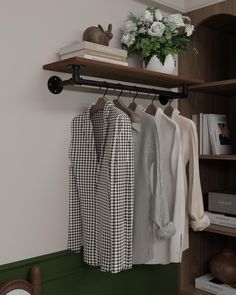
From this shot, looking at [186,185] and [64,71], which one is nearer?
[64,71]

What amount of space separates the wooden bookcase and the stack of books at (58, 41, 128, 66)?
0.74 m

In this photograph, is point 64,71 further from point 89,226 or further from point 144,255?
point 144,255

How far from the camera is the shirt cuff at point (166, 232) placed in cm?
174

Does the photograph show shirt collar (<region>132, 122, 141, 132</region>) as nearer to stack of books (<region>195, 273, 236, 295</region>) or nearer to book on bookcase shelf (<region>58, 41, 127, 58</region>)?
book on bookcase shelf (<region>58, 41, 127, 58</region>)

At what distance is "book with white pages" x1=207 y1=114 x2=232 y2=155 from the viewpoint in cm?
236

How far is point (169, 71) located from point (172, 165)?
0.51 meters

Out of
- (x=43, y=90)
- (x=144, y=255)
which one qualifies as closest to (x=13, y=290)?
(x=144, y=255)

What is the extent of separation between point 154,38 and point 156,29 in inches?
2.2

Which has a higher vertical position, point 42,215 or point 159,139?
point 159,139

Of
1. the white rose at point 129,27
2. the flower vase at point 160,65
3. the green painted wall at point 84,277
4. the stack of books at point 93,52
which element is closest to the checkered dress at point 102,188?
the green painted wall at point 84,277

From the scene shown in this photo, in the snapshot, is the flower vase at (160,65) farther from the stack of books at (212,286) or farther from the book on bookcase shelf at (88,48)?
the stack of books at (212,286)

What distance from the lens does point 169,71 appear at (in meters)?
1.99

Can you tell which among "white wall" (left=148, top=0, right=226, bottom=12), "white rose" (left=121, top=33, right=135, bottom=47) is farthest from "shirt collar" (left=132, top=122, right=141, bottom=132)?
"white wall" (left=148, top=0, right=226, bottom=12)

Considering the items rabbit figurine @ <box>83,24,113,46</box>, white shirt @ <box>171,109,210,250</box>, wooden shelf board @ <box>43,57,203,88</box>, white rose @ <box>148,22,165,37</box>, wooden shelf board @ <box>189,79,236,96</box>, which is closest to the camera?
wooden shelf board @ <box>43,57,203,88</box>
